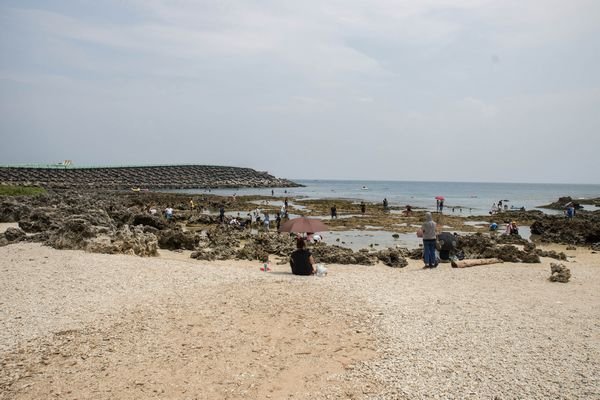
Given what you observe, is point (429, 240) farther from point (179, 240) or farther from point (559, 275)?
point (179, 240)

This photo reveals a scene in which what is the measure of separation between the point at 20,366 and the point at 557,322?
10714 mm

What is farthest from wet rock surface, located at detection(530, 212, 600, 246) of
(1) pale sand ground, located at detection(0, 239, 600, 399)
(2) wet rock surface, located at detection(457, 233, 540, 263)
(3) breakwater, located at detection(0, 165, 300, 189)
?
(3) breakwater, located at detection(0, 165, 300, 189)

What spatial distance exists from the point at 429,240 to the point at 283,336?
981 cm

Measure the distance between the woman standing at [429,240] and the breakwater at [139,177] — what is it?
77.7 m

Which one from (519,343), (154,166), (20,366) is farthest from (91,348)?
(154,166)

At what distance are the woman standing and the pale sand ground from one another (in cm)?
321

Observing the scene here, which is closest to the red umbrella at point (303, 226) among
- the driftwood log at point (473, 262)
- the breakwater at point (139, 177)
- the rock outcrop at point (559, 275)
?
the driftwood log at point (473, 262)

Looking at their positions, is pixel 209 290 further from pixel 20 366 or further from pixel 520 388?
pixel 520 388

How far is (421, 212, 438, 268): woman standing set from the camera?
16.9 m

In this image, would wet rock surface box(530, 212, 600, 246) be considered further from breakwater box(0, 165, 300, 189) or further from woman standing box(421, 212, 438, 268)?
breakwater box(0, 165, 300, 189)

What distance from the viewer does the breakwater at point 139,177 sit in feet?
284

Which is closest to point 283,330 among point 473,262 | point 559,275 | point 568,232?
point 559,275

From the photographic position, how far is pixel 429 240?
17.1 m

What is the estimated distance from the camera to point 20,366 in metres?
7.58
